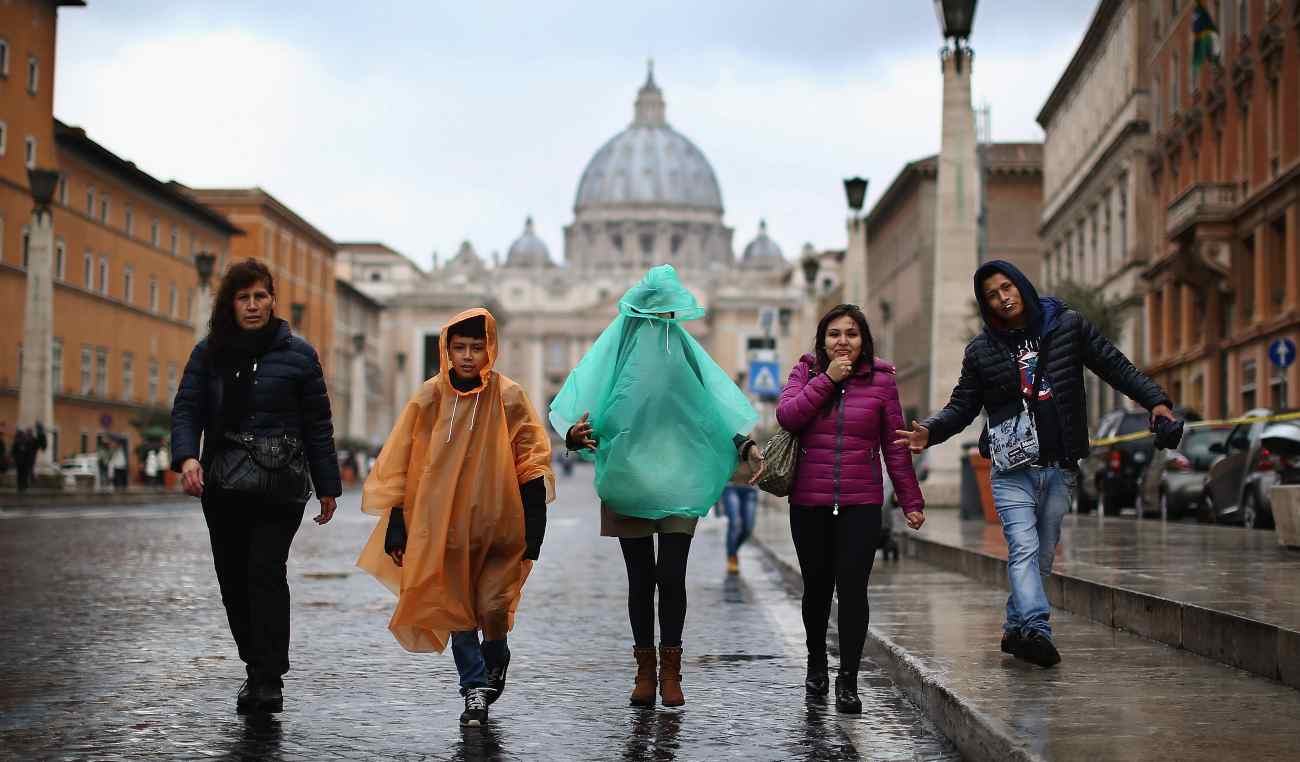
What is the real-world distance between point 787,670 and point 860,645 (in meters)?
1.51

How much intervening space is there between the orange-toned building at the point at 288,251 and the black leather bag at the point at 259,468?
68.8 metres

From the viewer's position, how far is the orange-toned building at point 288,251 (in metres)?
86.5

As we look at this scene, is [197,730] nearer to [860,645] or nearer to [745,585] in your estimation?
[860,645]

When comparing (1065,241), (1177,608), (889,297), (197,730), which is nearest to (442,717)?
(197,730)

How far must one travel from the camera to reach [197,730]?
24.0 feet

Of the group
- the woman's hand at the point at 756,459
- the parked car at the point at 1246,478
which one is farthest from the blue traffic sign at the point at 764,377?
the woman's hand at the point at 756,459

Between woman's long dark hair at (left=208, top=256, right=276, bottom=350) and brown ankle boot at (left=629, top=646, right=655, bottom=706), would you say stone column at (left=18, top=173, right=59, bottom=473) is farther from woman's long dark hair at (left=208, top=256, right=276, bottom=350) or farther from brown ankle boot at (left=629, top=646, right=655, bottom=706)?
brown ankle boot at (left=629, top=646, right=655, bottom=706)

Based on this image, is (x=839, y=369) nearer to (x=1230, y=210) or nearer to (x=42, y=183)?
(x=1230, y=210)

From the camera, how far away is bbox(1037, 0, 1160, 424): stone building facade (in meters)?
49.9

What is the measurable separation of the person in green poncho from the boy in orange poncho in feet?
1.22

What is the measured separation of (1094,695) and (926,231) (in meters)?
72.4

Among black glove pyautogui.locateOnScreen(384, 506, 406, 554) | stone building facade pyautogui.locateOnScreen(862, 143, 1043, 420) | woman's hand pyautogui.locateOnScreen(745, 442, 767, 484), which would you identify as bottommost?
black glove pyautogui.locateOnScreen(384, 506, 406, 554)

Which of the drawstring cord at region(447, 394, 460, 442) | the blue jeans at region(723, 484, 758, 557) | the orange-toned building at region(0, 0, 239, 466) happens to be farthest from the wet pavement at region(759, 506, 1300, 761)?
the orange-toned building at region(0, 0, 239, 466)

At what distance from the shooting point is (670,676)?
802cm
